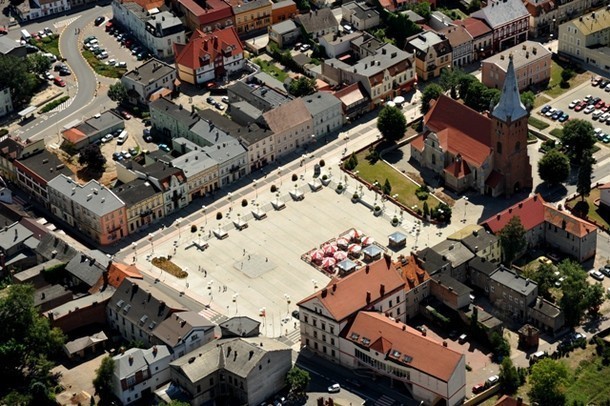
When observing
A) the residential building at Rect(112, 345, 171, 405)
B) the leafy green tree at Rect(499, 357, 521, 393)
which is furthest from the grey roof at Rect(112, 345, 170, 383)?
the leafy green tree at Rect(499, 357, 521, 393)

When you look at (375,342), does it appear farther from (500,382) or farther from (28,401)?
(28,401)

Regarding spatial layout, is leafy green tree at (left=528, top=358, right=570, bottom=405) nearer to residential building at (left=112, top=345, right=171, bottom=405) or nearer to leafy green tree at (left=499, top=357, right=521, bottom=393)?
leafy green tree at (left=499, top=357, right=521, bottom=393)

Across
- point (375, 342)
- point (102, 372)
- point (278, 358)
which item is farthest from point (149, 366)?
point (375, 342)

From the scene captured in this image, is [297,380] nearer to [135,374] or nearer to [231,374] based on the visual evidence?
[231,374]

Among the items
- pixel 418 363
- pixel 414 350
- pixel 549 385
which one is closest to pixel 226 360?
pixel 414 350

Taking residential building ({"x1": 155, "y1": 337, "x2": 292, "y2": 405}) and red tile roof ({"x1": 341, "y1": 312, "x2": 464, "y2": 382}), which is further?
residential building ({"x1": 155, "y1": 337, "x2": 292, "y2": 405})
